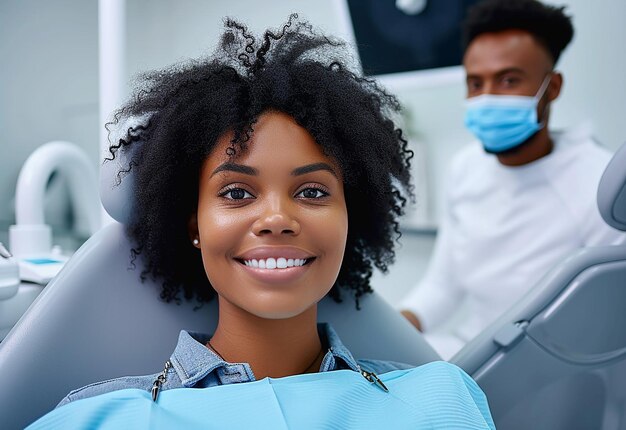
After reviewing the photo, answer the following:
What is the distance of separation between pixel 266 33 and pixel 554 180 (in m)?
1.17

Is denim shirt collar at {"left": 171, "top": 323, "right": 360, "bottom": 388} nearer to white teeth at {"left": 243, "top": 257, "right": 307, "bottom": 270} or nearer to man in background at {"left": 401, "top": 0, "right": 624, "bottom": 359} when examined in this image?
white teeth at {"left": 243, "top": 257, "right": 307, "bottom": 270}

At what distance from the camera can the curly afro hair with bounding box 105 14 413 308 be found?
84 centimetres

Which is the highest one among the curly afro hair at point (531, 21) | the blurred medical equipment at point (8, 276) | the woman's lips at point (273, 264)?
the curly afro hair at point (531, 21)

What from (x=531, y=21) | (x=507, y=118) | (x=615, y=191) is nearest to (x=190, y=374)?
(x=615, y=191)

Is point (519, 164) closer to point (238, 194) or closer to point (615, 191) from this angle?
point (615, 191)

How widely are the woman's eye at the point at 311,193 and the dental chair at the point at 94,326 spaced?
0.85ft

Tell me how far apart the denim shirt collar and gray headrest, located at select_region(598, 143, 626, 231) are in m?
0.48

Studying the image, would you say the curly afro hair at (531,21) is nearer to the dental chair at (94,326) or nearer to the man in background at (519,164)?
the man in background at (519,164)

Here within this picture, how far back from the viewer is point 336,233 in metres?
0.82

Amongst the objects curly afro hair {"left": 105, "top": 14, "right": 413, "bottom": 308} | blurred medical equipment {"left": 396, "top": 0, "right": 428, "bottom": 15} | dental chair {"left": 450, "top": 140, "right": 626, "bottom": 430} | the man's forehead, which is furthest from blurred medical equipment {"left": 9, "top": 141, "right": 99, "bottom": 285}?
blurred medical equipment {"left": 396, "top": 0, "right": 428, "bottom": 15}

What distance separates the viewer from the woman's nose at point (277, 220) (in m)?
0.76

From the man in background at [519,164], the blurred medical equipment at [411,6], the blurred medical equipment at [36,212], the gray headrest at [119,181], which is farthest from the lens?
the blurred medical equipment at [411,6]

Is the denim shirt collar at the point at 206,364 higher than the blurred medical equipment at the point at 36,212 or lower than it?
lower

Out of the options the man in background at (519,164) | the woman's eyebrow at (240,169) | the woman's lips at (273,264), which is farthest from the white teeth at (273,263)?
the man in background at (519,164)
